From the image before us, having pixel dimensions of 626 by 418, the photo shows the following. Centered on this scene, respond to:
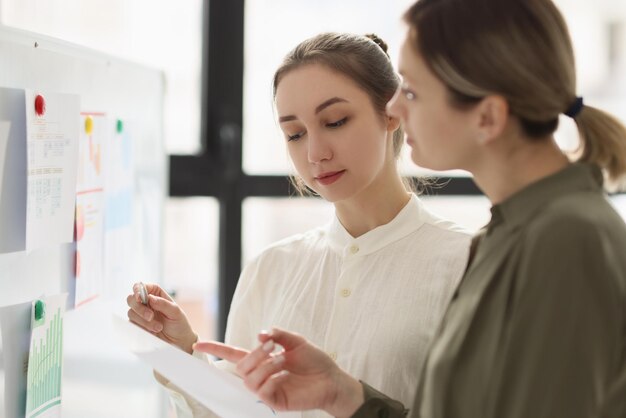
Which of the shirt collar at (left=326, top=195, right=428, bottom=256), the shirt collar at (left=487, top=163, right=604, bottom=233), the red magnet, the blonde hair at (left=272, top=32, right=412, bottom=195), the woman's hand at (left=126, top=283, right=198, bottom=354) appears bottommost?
the woman's hand at (left=126, top=283, right=198, bottom=354)

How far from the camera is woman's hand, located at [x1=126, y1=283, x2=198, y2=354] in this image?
1.45 metres

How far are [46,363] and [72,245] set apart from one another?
26 cm

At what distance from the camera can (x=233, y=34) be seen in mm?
2654

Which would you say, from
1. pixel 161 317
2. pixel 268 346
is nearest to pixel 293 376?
pixel 268 346

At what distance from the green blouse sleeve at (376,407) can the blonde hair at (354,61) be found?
0.55 meters

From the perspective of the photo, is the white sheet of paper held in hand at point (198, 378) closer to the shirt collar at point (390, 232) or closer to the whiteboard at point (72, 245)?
the whiteboard at point (72, 245)

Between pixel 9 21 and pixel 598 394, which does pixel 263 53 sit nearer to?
pixel 9 21

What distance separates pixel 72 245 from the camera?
5.37 feet

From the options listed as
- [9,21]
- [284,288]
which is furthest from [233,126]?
[284,288]

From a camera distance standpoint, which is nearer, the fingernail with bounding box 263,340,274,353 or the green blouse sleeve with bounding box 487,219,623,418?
the green blouse sleeve with bounding box 487,219,623,418

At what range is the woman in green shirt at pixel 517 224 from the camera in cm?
96

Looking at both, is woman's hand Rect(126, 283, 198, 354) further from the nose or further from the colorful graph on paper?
the nose

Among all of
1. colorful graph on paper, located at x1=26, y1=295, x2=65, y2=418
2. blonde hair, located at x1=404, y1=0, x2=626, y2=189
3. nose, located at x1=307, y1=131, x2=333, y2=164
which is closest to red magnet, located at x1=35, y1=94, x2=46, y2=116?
colorful graph on paper, located at x1=26, y1=295, x2=65, y2=418

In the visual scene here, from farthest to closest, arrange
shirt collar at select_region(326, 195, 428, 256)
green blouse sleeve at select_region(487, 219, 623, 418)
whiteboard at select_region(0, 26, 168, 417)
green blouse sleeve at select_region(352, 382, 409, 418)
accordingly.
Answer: shirt collar at select_region(326, 195, 428, 256) → whiteboard at select_region(0, 26, 168, 417) → green blouse sleeve at select_region(352, 382, 409, 418) → green blouse sleeve at select_region(487, 219, 623, 418)
